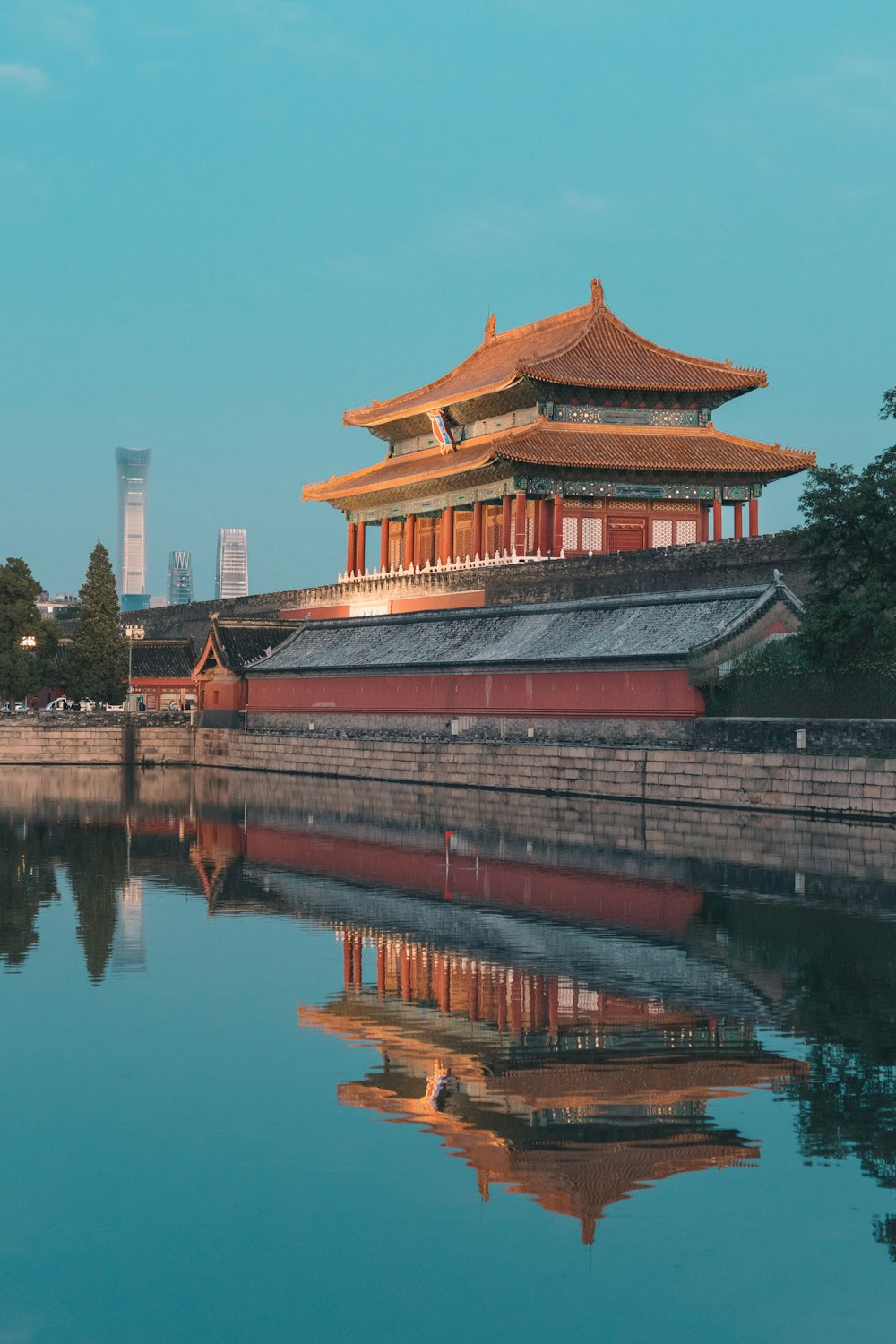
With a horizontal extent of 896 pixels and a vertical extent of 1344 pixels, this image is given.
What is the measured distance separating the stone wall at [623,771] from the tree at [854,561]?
275 cm

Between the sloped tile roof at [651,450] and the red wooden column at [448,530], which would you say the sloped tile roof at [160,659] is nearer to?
the red wooden column at [448,530]

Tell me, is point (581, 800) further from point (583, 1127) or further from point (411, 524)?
point (411, 524)

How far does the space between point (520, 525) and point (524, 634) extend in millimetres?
14124

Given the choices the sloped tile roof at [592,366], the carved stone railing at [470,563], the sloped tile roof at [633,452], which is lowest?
the carved stone railing at [470,563]

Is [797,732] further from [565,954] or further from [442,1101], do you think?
[442,1101]

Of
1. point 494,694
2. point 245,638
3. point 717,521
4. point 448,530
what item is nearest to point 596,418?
point 717,521

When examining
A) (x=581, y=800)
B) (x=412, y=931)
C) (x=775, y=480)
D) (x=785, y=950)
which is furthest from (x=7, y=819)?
(x=775, y=480)

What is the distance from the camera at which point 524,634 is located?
161ft

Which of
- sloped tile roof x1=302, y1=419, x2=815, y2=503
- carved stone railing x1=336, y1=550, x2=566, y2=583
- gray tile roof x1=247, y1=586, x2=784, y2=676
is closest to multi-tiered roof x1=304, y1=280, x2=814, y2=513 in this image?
sloped tile roof x1=302, y1=419, x2=815, y2=503

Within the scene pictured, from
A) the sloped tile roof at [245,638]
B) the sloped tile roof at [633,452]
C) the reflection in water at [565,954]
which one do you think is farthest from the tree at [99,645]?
the reflection in water at [565,954]

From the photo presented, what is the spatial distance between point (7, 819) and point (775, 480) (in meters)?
36.0

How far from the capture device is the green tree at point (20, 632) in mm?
69000

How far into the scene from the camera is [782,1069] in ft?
45.9

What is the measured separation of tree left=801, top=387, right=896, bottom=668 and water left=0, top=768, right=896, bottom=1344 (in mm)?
9292
